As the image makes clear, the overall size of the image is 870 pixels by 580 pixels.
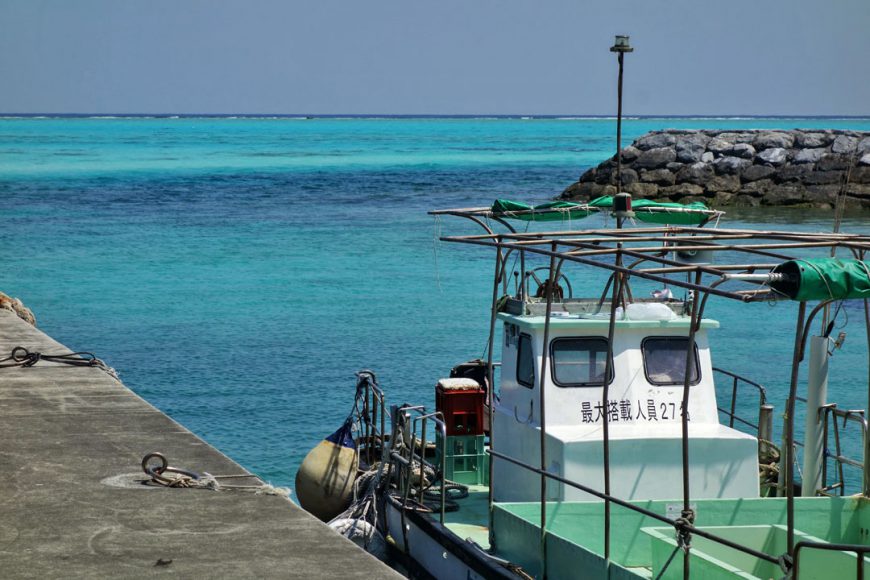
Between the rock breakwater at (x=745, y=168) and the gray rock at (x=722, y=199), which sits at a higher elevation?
the rock breakwater at (x=745, y=168)

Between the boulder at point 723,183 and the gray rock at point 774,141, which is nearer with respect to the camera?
the boulder at point 723,183

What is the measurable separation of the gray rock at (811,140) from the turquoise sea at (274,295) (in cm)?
544

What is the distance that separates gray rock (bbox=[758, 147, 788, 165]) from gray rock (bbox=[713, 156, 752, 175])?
0.90 meters

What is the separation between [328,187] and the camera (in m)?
78.1

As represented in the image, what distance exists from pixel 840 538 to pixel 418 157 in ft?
378

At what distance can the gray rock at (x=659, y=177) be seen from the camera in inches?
2307

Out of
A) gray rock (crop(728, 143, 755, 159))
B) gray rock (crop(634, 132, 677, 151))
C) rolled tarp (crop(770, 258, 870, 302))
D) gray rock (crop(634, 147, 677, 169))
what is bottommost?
gray rock (crop(634, 147, 677, 169))

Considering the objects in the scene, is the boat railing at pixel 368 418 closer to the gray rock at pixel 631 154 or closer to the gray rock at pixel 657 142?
the gray rock at pixel 631 154

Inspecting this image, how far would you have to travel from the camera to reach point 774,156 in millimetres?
58906

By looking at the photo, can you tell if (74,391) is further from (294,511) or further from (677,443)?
(677,443)

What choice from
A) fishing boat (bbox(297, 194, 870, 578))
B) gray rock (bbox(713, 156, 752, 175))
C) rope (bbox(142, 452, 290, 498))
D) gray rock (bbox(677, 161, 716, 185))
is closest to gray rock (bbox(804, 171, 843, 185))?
gray rock (bbox(713, 156, 752, 175))

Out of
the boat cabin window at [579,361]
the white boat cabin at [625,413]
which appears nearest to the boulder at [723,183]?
the white boat cabin at [625,413]

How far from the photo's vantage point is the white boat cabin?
10727mm

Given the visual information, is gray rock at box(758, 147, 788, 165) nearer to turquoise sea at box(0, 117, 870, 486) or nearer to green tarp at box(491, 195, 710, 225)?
turquoise sea at box(0, 117, 870, 486)
